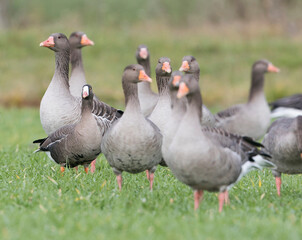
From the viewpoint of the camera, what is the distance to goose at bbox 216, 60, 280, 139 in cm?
1238

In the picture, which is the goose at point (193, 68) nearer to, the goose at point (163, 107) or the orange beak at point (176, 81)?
the goose at point (163, 107)

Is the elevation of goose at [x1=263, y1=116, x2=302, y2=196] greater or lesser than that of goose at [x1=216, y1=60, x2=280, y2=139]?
greater

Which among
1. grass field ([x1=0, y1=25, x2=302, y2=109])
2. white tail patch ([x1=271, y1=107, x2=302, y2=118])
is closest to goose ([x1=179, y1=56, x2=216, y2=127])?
white tail patch ([x1=271, y1=107, x2=302, y2=118])

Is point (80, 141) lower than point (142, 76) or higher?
lower

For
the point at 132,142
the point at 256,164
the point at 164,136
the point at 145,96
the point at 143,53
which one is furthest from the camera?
the point at 145,96

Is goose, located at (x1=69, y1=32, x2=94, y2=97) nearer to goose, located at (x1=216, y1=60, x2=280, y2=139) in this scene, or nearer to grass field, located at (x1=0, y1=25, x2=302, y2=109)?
goose, located at (x1=216, y1=60, x2=280, y2=139)

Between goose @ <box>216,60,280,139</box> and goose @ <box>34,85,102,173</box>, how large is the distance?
4.83 m

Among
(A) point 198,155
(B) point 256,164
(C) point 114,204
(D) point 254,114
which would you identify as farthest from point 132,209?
(D) point 254,114

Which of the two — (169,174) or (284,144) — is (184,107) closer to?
(284,144)

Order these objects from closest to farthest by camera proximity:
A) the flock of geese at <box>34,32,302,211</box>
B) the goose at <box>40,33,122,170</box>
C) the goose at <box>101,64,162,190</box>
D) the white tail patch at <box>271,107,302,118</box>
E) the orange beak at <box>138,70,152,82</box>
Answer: the flock of geese at <box>34,32,302,211</box>
the goose at <box>101,64,162,190</box>
the orange beak at <box>138,70,152,82</box>
the goose at <box>40,33,122,170</box>
the white tail patch at <box>271,107,302,118</box>

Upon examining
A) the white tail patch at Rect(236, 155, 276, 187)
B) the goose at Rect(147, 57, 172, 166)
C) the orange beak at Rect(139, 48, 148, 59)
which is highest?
the orange beak at Rect(139, 48, 148, 59)

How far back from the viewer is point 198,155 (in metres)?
6.06

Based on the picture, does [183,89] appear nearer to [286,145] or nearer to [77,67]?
[286,145]

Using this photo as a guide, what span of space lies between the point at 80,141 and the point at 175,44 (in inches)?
744
